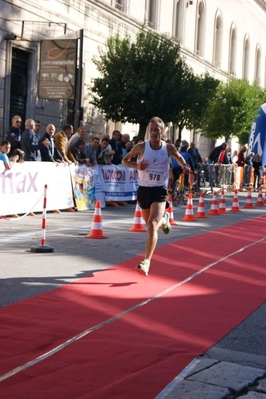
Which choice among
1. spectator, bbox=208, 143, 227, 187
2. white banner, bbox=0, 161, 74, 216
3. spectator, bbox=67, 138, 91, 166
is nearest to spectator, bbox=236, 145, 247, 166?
spectator, bbox=208, 143, 227, 187

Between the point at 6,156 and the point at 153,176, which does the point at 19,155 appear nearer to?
the point at 6,156

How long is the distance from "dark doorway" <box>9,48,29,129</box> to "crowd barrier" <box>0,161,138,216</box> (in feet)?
19.2

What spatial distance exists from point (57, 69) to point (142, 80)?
4812mm

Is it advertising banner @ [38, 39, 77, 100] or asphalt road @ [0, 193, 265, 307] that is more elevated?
advertising banner @ [38, 39, 77, 100]

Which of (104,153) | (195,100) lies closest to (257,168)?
(195,100)

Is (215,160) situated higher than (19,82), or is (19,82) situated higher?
(19,82)

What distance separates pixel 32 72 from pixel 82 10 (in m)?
4.60

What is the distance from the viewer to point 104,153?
22281 millimetres

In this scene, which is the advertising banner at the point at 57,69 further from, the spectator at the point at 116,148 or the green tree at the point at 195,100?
the green tree at the point at 195,100

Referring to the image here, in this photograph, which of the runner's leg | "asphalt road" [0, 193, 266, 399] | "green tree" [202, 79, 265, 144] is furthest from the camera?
"green tree" [202, 79, 265, 144]

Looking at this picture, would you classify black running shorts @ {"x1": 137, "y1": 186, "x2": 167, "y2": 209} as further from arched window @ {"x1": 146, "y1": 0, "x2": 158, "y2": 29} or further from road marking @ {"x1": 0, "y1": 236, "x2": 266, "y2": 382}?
arched window @ {"x1": 146, "y1": 0, "x2": 158, "y2": 29}

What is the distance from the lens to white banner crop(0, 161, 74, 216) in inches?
662

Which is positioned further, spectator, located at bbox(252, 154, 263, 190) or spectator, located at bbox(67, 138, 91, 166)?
spectator, located at bbox(252, 154, 263, 190)

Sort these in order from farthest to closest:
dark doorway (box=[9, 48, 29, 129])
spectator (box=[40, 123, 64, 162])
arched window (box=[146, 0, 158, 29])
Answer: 1. arched window (box=[146, 0, 158, 29])
2. dark doorway (box=[9, 48, 29, 129])
3. spectator (box=[40, 123, 64, 162])
